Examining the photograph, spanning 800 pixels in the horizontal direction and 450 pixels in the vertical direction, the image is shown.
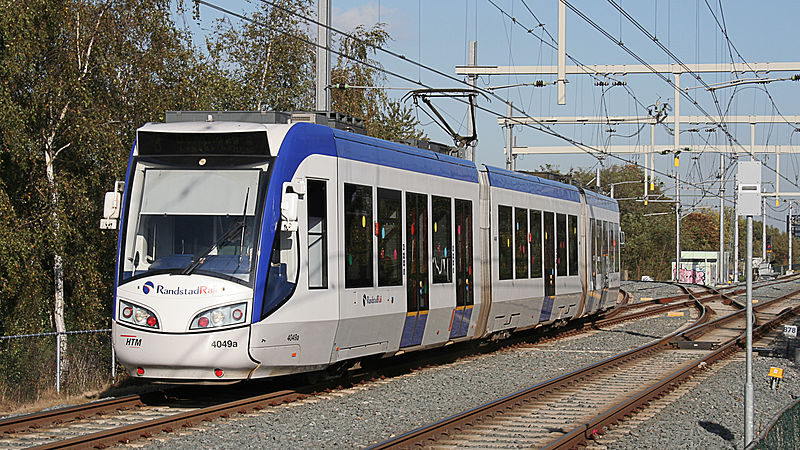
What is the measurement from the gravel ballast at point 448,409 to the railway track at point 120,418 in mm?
194

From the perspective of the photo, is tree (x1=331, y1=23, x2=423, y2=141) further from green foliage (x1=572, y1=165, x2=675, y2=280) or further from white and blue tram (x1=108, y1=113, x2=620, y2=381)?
green foliage (x1=572, y1=165, x2=675, y2=280)

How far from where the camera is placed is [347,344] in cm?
1245

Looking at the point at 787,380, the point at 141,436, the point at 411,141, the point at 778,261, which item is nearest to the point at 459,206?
the point at 411,141

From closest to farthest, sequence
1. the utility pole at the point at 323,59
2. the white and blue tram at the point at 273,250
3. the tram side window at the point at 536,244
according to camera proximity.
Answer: the white and blue tram at the point at 273,250, the utility pole at the point at 323,59, the tram side window at the point at 536,244

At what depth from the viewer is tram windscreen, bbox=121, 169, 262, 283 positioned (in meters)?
10.9

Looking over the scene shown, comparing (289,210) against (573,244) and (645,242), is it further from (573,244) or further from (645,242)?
(645,242)

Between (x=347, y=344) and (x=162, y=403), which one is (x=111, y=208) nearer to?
(x=162, y=403)

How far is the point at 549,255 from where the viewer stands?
2050cm

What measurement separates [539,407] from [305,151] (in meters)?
4.11

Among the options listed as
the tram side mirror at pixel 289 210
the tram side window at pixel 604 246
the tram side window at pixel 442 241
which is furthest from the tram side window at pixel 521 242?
the tram side mirror at pixel 289 210

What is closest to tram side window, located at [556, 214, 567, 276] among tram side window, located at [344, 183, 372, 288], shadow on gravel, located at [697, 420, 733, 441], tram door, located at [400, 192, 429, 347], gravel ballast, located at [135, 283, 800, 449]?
gravel ballast, located at [135, 283, 800, 449]

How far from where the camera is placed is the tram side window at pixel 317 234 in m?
11.7

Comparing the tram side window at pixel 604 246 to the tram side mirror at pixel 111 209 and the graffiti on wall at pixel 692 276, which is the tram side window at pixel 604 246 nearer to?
the tram side mirror at pixel 111 209

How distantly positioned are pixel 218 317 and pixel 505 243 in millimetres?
8447
